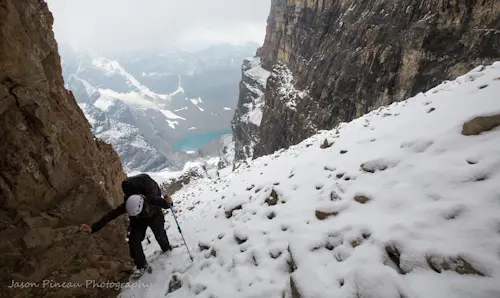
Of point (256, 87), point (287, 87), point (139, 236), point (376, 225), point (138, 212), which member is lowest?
point (256, 87)

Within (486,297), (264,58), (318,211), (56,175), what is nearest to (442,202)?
(486,297)

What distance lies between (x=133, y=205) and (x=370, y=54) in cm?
2805

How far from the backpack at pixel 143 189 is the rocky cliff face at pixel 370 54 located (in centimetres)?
2229

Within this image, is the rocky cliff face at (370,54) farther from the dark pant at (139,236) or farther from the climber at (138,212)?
the dark pant at (139,236)

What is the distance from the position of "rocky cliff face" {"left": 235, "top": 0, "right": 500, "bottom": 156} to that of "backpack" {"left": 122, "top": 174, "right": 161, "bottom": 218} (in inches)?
877

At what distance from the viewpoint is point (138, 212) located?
5734mm

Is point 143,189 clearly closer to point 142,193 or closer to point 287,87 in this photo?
point 142,193

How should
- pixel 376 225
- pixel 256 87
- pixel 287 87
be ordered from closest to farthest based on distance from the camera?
pixel 376 225, pixel 287 87, pixel 256 87

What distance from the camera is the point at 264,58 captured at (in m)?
91.8

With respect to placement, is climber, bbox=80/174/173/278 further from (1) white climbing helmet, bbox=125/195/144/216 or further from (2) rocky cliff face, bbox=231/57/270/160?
(2) rocky cliff face, bbox=231/57/270/160

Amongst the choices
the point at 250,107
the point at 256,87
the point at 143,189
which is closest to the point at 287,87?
the point at 143,189

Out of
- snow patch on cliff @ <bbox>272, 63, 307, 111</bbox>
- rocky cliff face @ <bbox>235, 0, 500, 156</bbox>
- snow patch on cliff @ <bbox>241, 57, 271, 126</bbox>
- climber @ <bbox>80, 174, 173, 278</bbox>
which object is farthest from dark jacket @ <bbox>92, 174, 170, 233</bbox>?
snow patch on cliff @ <bbox>241, 57, 271, 126</bbox>

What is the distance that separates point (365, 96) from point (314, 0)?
1073 inches

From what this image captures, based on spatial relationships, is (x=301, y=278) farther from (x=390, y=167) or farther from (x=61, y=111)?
(x=61, y=111)
